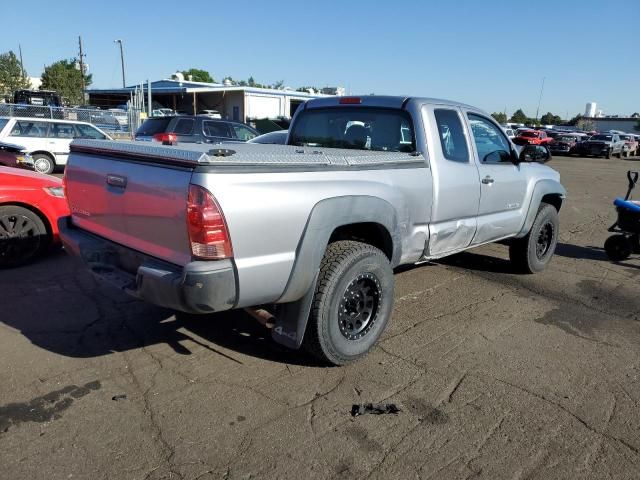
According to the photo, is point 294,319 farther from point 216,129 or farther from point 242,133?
point 242,133

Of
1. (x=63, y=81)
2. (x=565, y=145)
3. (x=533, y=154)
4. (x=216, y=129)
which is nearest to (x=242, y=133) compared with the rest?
(x=216, y=129)

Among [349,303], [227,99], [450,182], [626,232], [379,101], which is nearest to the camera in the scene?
[349,303]

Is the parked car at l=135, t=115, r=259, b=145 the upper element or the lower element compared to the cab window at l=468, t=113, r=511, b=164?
lower

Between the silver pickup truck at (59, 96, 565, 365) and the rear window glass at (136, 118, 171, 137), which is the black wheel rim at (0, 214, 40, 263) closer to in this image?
the silver pickup truck at (59, 96, 565, 365)

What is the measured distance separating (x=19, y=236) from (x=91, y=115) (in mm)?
19055

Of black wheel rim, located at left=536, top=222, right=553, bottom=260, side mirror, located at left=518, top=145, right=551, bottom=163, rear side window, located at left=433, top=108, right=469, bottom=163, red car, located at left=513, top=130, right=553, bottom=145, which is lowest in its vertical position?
black wheel rim, located at left=536, top=222, right=553, bottom=260

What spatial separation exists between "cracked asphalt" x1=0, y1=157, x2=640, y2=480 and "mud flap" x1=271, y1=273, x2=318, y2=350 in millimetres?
344

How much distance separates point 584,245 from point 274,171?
6.73 meters

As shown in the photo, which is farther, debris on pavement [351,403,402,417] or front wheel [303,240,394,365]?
front wheel [303,240,394,365]

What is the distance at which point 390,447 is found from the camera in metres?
2.82

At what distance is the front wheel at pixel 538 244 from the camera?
19.5 ft

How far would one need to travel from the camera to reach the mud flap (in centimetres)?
329

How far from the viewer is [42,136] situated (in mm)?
14828

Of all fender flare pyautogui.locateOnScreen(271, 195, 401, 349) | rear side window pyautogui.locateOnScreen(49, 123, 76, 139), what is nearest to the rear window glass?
rear side window pyautogui.locateOnScreen(49, 123, 76, 139)
